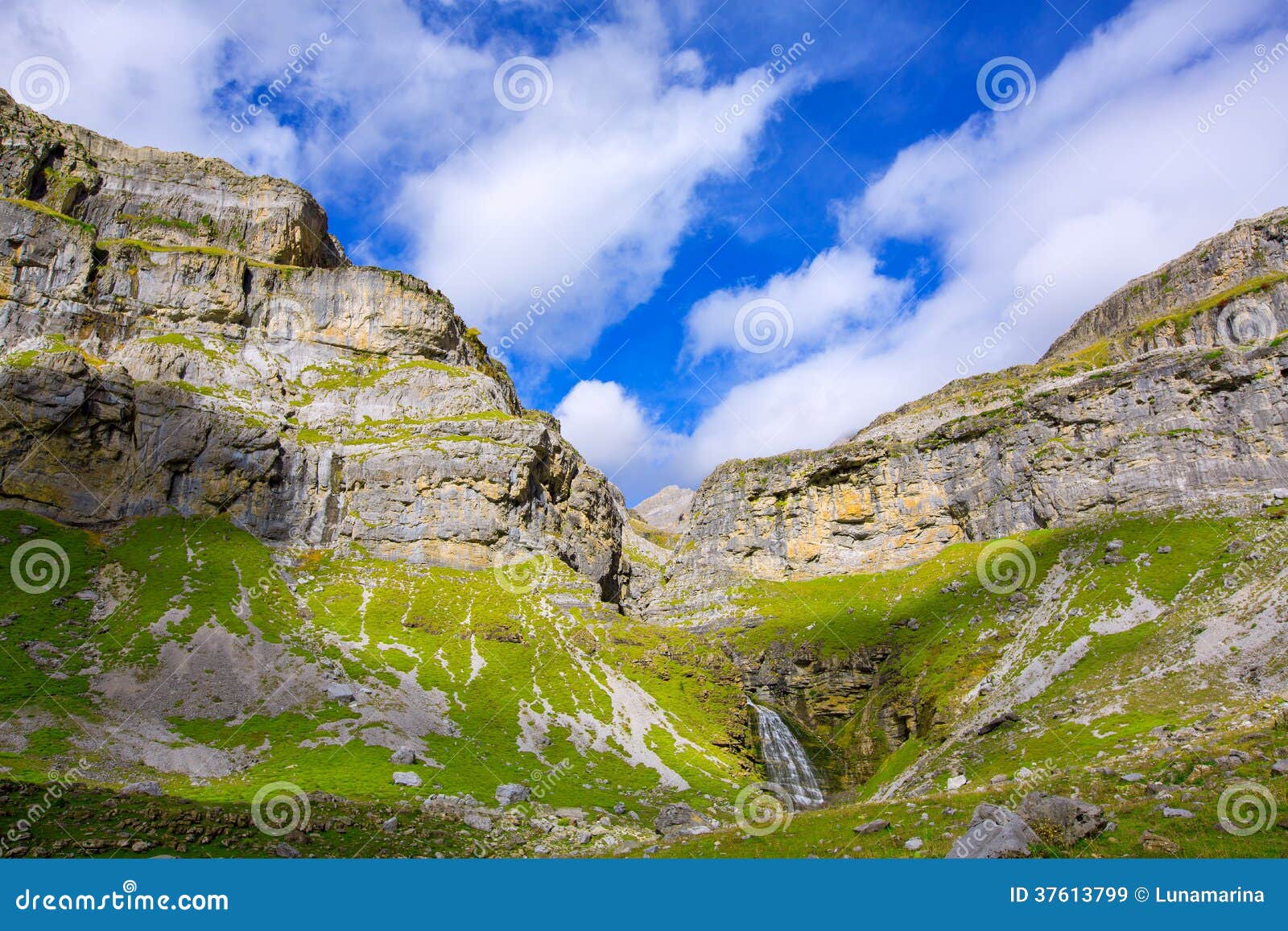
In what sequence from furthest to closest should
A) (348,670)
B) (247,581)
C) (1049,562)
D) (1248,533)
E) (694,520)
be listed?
(694,520) < (1049,562) < (247,581) < (1248,533) < (348,670)

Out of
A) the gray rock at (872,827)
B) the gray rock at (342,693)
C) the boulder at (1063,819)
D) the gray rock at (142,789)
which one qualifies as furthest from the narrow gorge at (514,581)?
the gray rock at (342,693)

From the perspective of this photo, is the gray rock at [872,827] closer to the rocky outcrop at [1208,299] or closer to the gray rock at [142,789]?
the gray rock at [142,789]

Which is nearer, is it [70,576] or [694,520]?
[70,576]

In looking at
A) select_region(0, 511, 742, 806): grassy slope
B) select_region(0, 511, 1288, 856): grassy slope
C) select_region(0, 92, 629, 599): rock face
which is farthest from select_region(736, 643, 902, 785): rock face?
select_region(0, 92, 629, 599): rock face

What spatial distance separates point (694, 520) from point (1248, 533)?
79263 millimetres

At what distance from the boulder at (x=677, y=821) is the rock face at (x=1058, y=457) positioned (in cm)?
5895

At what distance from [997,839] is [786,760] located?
5809cm

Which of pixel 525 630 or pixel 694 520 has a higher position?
pixel 694 520

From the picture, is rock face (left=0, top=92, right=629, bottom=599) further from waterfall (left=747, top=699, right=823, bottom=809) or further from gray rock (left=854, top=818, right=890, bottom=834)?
gray rock (left=854, top=818, right=890, bottom=834)

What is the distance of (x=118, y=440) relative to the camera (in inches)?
3216

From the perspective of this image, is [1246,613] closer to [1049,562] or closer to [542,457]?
[1049,562]

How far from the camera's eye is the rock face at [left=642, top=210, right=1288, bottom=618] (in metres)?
85.9

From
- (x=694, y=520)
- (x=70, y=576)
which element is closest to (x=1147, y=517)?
(x=694, y=520)

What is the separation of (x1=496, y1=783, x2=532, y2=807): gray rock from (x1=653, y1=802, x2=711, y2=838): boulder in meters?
8.69
